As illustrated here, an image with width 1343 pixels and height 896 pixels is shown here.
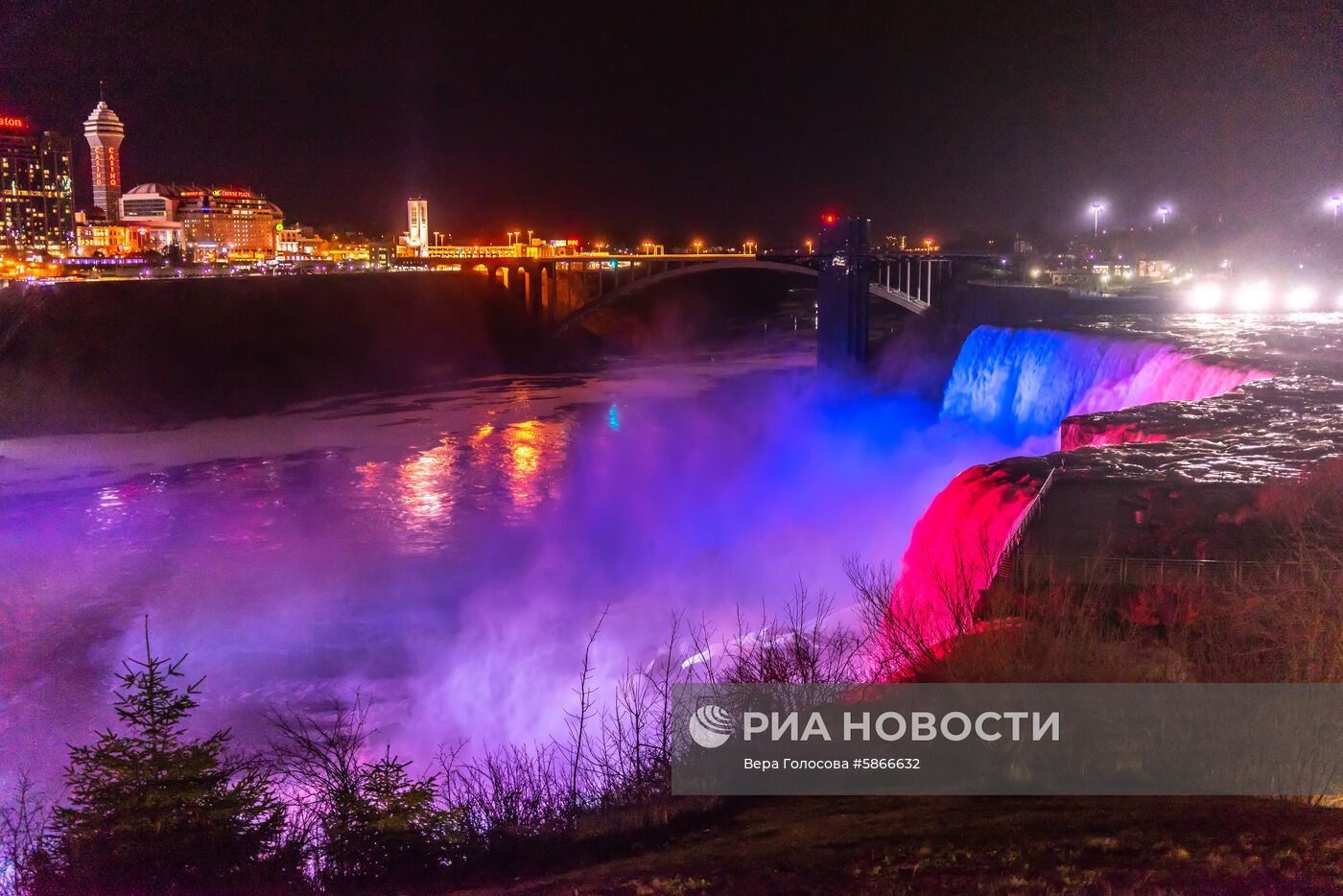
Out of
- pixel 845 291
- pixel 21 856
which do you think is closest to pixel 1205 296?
pixel 845 291

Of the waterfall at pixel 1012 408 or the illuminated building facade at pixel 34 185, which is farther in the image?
the illuminated building facade at pixel 34 185

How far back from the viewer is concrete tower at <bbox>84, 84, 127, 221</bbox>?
9675cm

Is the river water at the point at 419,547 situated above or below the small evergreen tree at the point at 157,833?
below

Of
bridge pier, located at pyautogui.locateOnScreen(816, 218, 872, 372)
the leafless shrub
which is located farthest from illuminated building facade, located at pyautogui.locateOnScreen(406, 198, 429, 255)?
the leafless shrub

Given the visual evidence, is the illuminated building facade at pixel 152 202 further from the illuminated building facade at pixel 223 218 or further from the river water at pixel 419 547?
the river water at pixel 419 547

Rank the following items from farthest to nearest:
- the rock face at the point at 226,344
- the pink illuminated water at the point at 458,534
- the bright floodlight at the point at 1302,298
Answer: the rock face at the point at 226,344 → the bright floodlight at the point at 1302,298 → the pink illuminated water at the point at 458,534

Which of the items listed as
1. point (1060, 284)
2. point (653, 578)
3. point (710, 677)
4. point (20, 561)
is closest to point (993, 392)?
point (653, 578)

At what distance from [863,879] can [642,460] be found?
20.9 metres

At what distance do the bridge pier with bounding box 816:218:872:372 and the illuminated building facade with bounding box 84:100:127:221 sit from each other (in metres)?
83.9

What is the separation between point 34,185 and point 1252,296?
125 meters

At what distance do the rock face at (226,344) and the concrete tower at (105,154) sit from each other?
62562mm

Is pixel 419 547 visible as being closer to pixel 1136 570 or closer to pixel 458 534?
pixel 458 534

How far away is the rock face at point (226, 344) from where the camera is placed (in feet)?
104

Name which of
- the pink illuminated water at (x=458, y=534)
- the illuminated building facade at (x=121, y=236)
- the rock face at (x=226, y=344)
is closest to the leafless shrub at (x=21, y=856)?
the pink illuminated water at (x=458, y=534)
